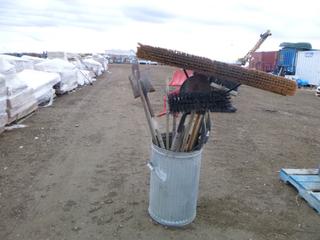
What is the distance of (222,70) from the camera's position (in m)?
2.81

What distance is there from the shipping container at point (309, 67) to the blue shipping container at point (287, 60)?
0.78 meters

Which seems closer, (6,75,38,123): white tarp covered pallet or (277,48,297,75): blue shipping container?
(6,75,38,123): white tarp covered pallet

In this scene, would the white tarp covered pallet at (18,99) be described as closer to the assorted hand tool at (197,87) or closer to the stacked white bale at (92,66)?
the assorted hand tool at (197,87)

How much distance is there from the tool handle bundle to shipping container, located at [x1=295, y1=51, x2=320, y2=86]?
63.1 feet

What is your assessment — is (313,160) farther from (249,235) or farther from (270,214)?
(249,235)

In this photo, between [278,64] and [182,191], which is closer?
[182,191]

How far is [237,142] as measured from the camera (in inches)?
251

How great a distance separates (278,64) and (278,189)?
20981mm

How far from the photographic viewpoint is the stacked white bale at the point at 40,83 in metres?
8.77

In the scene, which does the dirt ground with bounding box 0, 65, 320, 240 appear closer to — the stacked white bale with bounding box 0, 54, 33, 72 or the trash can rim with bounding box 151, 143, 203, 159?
the trash can rim with bounding box 151, 143, 203, 159

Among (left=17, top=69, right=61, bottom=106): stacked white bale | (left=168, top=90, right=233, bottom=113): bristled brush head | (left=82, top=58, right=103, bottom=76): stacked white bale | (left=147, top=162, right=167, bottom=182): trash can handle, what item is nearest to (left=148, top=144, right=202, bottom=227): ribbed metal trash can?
(left=147, top=162, right=167, bottom=182): trash can handle

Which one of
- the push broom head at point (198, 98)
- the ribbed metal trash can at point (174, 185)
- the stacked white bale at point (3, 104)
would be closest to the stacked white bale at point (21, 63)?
the stacked white bale at point (3, 104)

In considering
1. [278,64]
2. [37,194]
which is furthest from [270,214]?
[278,64]

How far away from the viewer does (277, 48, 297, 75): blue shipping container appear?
22828mm
